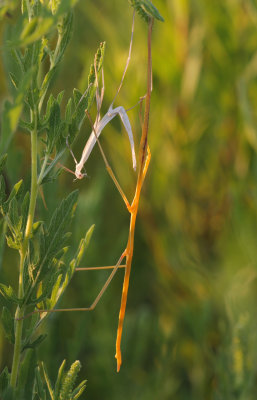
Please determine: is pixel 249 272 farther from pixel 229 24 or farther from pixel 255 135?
pixel 229 24

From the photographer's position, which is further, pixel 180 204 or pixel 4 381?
pixel 180 204

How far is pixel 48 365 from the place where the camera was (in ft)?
2.16

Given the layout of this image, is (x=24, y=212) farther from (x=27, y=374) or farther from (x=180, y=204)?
(x=180, y=204)

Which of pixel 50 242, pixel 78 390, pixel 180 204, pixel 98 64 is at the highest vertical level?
pixel 98 64

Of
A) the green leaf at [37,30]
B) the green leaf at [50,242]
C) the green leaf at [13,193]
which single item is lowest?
the green leaf at [50,242]

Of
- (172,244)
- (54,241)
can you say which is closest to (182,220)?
(172,244)

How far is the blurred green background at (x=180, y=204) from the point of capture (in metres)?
0.76

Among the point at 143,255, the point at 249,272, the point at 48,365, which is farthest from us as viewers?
the point at 143,255

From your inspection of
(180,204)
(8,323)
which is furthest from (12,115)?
(180,204)

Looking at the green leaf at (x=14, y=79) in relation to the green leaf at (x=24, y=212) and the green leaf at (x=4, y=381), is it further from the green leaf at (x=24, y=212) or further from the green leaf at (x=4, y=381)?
the green leaf at (x=4, y=381)

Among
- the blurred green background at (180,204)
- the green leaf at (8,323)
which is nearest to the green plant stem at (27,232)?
the green leaf at (8,323)

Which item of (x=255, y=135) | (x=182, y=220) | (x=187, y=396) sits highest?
(x=255, y=135)

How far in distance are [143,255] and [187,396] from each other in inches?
9.9

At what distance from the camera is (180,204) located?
87 centimetres
